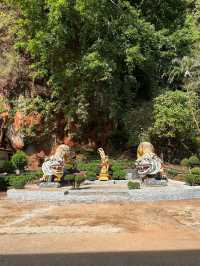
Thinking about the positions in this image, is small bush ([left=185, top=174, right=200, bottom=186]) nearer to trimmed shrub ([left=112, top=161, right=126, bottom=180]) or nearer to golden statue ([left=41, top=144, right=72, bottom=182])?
trimmed shrub ([left=112, top=161, right=126, bottom=180])

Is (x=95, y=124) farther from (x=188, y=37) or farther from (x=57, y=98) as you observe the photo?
(x=188, y=37)

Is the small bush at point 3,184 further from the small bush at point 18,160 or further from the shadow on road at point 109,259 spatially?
the shadow on road at point 109,259

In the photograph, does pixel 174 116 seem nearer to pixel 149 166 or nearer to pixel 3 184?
pixel 149 166

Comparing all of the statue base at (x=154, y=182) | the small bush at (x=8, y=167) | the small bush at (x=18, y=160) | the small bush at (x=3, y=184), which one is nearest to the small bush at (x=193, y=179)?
the statue base at (x=154, y=182)

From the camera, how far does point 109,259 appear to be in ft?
22.3

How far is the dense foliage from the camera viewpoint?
934 inches

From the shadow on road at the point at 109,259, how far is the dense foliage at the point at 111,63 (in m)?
17.0

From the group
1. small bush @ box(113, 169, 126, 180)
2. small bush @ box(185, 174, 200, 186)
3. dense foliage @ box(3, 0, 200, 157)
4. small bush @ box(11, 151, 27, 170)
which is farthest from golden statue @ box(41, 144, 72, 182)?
dense foliage @ box(3, 0, 200, 157)

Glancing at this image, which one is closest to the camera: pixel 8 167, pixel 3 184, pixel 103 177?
pixel 3 184

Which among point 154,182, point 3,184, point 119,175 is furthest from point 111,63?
point 3,184

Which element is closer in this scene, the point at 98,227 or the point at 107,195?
the point at 98,227

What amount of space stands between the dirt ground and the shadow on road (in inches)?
13.1

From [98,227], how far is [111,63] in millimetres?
15243

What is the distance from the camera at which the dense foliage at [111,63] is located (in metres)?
23.7
